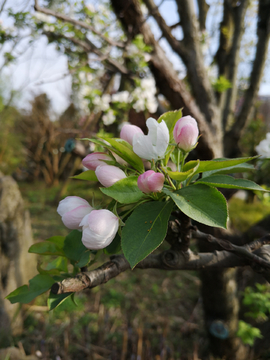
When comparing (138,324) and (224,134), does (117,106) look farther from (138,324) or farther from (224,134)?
(138,324)

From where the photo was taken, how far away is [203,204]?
454mm

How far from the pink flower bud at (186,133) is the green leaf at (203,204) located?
0.09 m

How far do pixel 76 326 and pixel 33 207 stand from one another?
3377mm

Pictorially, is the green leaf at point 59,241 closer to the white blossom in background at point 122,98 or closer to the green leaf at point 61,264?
the green leaf at point 61,264

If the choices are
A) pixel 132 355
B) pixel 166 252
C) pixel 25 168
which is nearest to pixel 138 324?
pixel 132 355

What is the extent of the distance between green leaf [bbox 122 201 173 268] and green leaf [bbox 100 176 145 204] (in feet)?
0.12

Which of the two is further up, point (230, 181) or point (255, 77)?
point (255, 77)

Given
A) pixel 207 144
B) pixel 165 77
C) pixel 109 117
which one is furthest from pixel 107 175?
pixel 109 117

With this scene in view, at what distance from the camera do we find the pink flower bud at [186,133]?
48cm

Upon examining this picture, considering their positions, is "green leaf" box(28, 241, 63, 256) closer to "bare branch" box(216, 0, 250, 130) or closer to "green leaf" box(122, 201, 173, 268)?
"green leaf" box(122, 201, 173, 268)

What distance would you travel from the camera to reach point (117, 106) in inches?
83.7

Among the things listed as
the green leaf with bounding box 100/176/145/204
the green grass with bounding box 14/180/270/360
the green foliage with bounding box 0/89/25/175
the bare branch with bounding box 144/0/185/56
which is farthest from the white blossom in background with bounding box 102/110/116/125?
the green foliage with bounding box 0/89/25/175

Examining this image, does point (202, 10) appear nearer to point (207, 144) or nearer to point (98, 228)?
point (207, 144)

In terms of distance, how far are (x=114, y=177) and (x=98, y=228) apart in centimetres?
11
